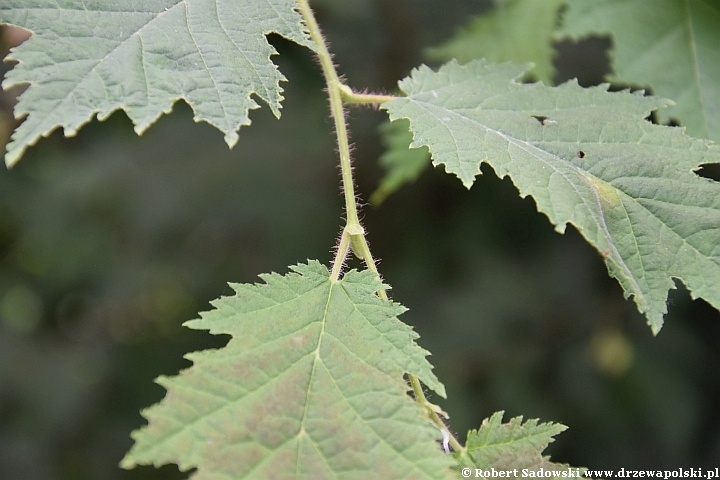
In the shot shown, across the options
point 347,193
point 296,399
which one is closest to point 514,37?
point 347,193

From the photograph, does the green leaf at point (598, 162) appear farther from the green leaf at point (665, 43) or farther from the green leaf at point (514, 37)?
the green leaf at point (514, 37)

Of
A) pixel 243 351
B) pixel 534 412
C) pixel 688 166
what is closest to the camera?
pixel 243 351

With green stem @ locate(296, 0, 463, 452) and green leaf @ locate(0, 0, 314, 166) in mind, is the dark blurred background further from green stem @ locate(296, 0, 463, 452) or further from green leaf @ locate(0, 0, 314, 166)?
green leaf @ locate(0, 0, 314, 166)

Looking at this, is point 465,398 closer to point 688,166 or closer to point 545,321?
point 545,321

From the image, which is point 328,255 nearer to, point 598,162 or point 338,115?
point 338,115

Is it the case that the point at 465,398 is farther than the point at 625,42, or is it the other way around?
the point at 465,398

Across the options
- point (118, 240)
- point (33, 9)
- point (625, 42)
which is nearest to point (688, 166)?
point (625, 42)

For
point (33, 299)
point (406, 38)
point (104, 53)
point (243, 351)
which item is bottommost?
point (33, 299)

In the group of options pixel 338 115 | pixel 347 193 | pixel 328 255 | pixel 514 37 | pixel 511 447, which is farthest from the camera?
pixel 328 255
